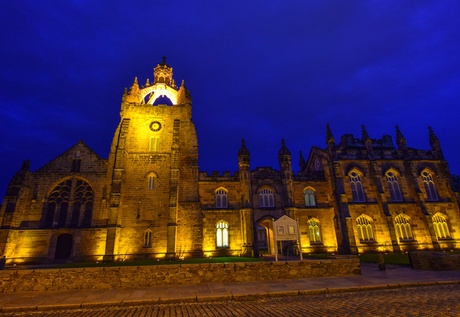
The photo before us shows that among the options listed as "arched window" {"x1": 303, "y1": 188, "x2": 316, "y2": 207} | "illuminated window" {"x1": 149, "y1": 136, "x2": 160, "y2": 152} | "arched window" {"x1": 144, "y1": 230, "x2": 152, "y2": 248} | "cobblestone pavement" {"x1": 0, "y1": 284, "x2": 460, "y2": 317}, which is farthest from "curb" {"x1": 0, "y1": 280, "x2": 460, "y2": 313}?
"illuminated window" {"x1": 149, "y1": 136, "x2": 160, "y2": 152}

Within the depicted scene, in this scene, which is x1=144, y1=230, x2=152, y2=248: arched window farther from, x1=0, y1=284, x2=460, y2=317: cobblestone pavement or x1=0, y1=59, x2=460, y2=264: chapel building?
x1=0, y1=284, x2=460, y2=317: cobblestone pavement

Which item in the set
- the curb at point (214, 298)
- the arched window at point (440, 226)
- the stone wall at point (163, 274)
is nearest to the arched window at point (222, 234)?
the stone wall at point (163, 274)

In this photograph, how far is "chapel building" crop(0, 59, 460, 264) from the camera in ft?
78.0

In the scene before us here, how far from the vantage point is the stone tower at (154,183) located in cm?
2400

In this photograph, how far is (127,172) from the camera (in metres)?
26.7

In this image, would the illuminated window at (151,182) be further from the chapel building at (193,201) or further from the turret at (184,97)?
the turret at (184,97)

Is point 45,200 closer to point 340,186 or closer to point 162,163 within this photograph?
point 162,163

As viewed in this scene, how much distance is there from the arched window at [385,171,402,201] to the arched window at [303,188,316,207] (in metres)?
9.48

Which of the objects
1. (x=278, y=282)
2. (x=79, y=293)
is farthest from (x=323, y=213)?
(x=79, y=293)

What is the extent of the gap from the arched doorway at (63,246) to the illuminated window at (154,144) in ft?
39.4

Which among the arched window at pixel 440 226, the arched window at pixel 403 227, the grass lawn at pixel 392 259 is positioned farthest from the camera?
the arched window at pixel 440 226

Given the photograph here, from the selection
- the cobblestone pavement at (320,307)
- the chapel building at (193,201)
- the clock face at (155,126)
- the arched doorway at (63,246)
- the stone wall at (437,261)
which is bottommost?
the cobblestone pavement at (320,307)

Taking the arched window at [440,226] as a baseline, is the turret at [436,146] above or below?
above

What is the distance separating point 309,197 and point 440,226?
15425mm
